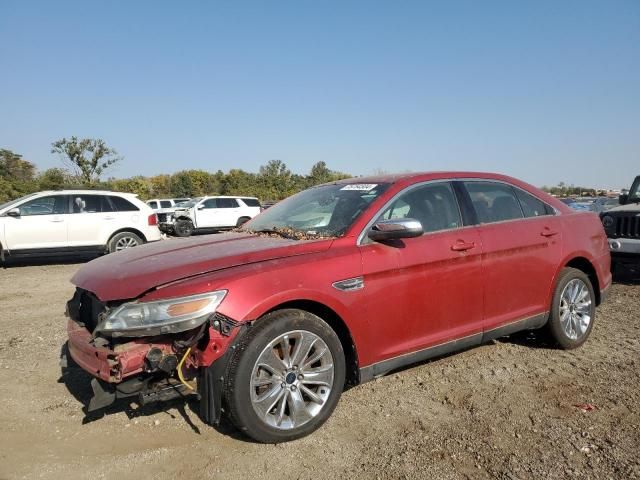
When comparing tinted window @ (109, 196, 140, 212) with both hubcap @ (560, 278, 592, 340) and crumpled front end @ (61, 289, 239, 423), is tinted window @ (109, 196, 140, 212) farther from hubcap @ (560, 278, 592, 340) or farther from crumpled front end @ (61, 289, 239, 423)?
hubcap @ (560, 278, 592, 340)

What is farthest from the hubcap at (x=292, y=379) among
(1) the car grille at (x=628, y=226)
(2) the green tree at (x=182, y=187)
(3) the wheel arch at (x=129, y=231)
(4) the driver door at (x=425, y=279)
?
(2) the green tree at (x=182, y=187)

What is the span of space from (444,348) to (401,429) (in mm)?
798

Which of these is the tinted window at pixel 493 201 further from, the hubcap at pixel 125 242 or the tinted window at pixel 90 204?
the tinted window at pixel 90 204

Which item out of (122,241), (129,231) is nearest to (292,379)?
(122,241)

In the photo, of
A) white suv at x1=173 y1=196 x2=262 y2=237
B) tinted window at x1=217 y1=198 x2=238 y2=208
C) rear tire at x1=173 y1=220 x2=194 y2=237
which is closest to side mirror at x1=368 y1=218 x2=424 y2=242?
white suv at x1=173 y1=196 x2=262 y2=237

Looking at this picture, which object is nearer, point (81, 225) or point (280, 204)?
point (280, 204)

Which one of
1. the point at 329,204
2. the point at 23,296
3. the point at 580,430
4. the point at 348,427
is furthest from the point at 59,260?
the point at 580,430

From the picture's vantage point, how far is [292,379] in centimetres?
310

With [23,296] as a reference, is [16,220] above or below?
above

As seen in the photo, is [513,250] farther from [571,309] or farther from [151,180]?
[151,180]

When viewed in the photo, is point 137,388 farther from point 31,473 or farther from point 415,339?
point 415,339

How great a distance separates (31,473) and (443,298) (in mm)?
2855

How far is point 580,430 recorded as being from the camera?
10.5 feet

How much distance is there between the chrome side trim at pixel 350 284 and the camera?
3.26 metres
